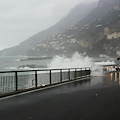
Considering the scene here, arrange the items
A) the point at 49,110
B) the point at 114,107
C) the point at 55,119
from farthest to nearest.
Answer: the point at 114,107 → the point at 49,110 → the point at 55,119

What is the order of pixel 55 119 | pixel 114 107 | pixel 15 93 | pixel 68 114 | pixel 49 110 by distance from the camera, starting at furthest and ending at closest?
1. pixel 15 93
2. pixel 114 107
3. pixel 49 110
4. pixel 68 114
5. pixel 55 119

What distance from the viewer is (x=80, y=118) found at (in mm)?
7148

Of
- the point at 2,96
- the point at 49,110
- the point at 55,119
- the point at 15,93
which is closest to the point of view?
the point at 55,119

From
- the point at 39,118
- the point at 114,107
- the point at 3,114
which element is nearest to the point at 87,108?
the point at 114,107

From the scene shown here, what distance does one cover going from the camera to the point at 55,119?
23.0ft

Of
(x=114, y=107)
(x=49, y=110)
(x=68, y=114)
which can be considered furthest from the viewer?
(x=114, y=107)

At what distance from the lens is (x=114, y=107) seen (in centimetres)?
906

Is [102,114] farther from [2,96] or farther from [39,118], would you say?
[2,96]

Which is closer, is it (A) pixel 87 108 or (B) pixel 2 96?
(A) pixel 87 108

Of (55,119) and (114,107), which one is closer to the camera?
(55,119)

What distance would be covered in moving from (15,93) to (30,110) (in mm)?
5381

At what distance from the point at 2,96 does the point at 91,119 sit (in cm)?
659

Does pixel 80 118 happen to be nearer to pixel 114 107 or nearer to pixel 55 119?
pixel 55 119

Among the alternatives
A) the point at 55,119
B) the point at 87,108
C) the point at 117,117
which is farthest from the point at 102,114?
the point at 55,119
